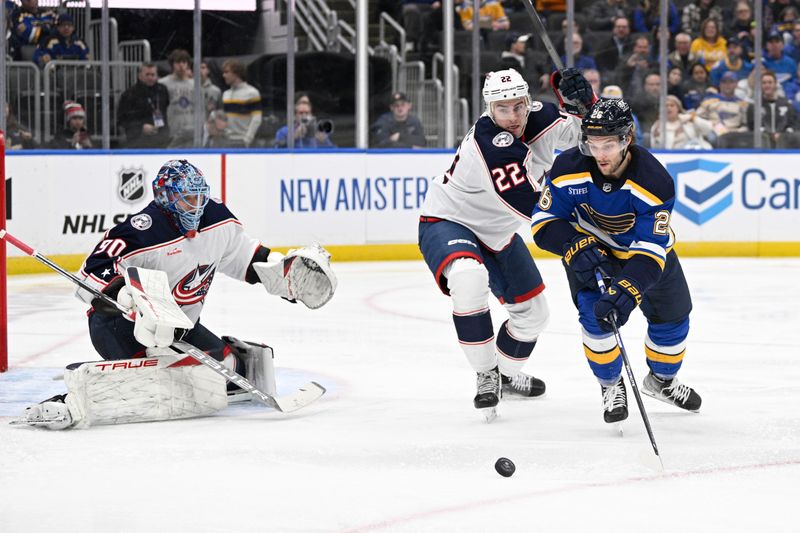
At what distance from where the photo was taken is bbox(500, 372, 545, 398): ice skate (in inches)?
171

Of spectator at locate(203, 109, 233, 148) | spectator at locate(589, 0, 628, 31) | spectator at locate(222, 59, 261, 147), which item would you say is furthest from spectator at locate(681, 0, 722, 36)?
spectator at locate(203, 109, 233, 148)

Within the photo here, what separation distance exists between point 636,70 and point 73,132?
4.24 m

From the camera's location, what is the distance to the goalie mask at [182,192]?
388 centimetres

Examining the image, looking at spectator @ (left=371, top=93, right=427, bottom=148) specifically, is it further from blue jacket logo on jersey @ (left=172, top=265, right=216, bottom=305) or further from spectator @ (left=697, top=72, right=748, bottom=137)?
blue jacket logo on jersey @ (left=172, top=265, right=216, bottom=305)

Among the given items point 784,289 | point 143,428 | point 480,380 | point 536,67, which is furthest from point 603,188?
point 536,67

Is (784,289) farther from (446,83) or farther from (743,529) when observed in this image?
(743,529)

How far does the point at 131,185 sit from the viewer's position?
8312 mm

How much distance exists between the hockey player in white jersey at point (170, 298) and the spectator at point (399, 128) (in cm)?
520

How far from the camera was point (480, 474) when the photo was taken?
3.24 meters

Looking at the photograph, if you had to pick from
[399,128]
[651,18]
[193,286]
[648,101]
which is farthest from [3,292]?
[651,18]

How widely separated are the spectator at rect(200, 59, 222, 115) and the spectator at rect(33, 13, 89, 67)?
2.65ft

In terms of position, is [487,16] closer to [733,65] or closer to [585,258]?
[733,65]

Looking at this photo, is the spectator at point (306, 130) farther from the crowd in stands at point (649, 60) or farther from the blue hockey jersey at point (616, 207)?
the blue hockey jersey at point (616, 207)

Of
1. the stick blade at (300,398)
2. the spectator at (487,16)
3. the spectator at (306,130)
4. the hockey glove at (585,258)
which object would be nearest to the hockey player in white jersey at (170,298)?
the stick blade at (300,398)
